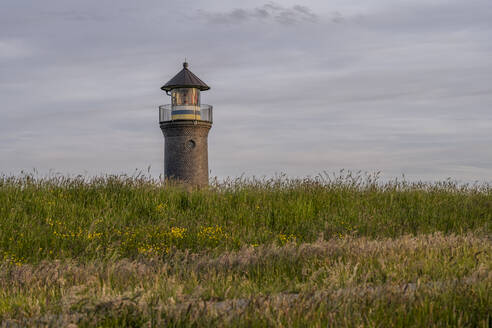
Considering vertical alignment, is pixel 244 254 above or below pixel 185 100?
below

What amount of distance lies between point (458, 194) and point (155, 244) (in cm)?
944

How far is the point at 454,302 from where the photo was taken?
380cm

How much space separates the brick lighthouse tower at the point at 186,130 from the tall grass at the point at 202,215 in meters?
14.1

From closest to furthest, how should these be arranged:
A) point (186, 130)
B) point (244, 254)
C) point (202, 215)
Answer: point (244, 254) < point (202, 215) < point (186, 130)

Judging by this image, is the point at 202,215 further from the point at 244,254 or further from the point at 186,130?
Result: the point at 186,130

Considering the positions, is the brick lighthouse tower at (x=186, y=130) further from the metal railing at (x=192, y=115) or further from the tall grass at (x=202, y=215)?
the tall grass at (x=202, y=215)

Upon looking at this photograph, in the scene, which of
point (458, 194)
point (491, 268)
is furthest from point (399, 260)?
point (458, 194)

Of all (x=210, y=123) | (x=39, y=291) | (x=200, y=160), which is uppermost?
(x=210, y=123)

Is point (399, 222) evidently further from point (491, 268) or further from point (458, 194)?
point (491, 268)

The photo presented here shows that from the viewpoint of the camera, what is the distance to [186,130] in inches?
1099

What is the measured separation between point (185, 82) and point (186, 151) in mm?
3796

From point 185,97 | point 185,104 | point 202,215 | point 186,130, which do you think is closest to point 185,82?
point 185,97

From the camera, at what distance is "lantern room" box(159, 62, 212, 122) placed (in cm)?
2820

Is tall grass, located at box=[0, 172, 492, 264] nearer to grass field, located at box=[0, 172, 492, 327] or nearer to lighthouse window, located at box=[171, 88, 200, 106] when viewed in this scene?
grass field, located at box=[0, 172, 492, 327]
